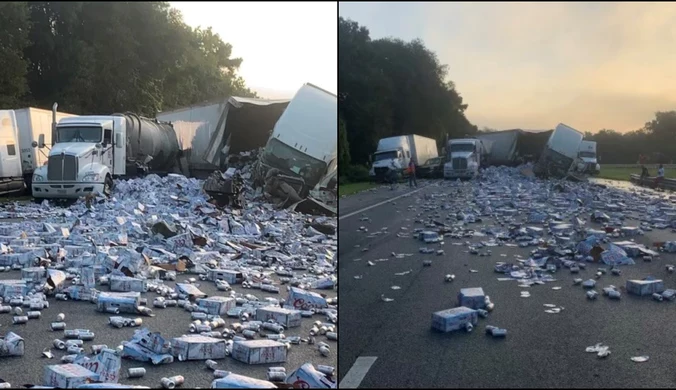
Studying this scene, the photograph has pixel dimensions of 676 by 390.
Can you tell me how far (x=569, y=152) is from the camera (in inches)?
113

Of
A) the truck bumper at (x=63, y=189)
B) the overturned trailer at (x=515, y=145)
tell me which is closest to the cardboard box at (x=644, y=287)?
the overturned trailer at (x=515, y=145)

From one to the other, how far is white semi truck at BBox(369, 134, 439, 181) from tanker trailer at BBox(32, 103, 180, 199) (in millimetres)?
3598

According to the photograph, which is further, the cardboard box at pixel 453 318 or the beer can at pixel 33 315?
the beer can at pixel 33 315

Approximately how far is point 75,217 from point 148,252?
101 centimetres

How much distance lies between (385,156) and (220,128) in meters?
3.62

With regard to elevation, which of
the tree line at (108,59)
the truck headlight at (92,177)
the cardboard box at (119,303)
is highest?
the tree line at (108,59)

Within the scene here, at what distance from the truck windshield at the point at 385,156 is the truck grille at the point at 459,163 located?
0.27 m

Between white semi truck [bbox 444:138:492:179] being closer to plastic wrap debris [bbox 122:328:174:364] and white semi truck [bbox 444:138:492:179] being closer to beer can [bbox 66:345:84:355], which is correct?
plastic wrap debris [bbox 122:328:174:364]

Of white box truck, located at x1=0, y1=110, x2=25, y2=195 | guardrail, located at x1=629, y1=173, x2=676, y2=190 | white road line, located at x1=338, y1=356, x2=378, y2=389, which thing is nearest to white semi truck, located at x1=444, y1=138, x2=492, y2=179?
guardrail, located at x1=629, y1=173, x2=676, y2=190

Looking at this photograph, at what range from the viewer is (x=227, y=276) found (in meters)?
8.08

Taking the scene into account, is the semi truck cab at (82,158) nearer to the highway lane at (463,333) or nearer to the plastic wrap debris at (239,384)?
the plastic wrap debris at (239,384)

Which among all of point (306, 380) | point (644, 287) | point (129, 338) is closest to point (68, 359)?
point (129, 338)

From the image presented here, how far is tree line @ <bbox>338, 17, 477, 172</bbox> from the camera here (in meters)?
2.66

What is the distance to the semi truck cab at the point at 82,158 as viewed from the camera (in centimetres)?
693
